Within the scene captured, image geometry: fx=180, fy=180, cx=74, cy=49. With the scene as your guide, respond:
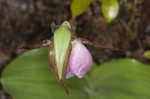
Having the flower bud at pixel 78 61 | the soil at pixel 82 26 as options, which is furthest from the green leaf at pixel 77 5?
the soil at pixel 82 26

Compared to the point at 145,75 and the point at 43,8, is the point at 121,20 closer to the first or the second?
the point at 43,8

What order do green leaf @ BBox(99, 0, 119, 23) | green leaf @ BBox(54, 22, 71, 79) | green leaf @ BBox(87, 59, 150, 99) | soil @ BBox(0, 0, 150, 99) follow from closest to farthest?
1. green leaf @ BBox(54, 22, 71, 79)
2. green leaf @ BBox(87, 59, 150, 99)
3. green leaf @ BBox(99, 0, 119, 23)
4. soil @ BBox(0, 0, 150, 99)

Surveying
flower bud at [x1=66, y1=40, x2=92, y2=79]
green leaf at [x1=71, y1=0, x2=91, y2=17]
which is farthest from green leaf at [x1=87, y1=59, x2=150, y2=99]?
green leaf at [x1=71, y1=0, x2=91, y2=17]

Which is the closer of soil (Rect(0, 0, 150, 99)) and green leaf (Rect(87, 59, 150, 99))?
green leaf (Rect(87, 59, 150, 99))

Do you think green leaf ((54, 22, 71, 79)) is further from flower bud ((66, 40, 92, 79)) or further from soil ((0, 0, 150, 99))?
soil ((0, 0, 150, 99))

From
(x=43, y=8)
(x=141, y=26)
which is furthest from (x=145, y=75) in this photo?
(x=43, y=8)

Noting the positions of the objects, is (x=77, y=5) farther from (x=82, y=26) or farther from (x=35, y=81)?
(x=82, y=26)

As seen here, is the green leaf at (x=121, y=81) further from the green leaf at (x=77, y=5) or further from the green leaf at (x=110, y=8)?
the green leaf at (x=77, y=5)
